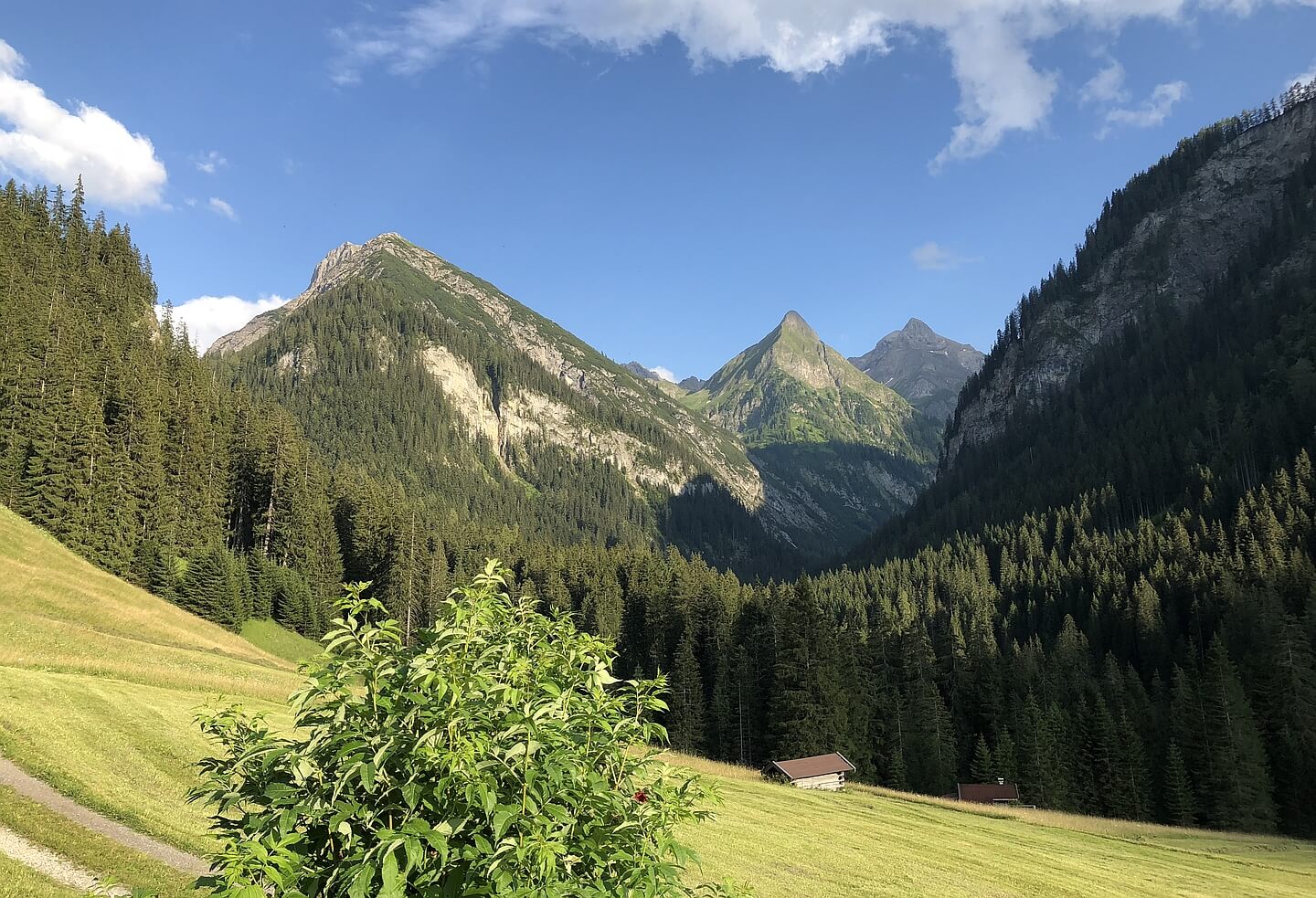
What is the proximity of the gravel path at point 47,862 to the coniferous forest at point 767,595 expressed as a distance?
33.5m

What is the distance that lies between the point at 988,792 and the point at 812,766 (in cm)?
2460

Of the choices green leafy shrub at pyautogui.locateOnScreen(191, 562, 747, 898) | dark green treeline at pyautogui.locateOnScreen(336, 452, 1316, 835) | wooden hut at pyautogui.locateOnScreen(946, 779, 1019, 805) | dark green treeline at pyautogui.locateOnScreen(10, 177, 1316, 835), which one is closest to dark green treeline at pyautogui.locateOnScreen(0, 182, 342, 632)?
dark green treeline at pyautogui.locateOnScreen(10, 177, 1316, 835)

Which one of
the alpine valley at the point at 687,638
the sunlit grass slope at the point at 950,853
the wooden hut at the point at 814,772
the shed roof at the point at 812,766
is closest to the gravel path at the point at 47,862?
the alpine valley at the point at 687,638

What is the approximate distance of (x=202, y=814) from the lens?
804 inches

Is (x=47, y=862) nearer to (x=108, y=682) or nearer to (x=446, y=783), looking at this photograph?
(x=446, y=783)

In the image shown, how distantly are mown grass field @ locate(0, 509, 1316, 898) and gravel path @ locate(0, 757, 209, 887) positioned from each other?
1.22ft

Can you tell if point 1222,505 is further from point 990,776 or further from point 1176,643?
point 990,776

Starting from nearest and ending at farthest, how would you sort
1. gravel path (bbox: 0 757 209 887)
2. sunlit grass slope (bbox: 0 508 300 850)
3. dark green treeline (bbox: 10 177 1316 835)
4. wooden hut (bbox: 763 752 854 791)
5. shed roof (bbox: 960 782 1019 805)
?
gravel path (bbox: 0 757 209 887), sunlit grass slope (bbox: 0 508 300 850), wooden hut (bbox: 763 752 854 791), shed roof (bbox: 960 782 1019 805), dark green treeline (bbox: 10 177 1316 835)

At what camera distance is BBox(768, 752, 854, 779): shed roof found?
57.4 meters

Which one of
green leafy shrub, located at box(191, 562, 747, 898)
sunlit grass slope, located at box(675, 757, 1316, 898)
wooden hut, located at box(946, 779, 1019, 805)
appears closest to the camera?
green leafy shrub, located at box(191, 562, 747, 898)

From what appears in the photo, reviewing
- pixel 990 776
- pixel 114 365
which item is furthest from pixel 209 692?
pixel 990 776

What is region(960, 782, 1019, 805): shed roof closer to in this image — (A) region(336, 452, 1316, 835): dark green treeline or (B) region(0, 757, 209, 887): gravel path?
(A) region(336, 452, 1316, 835): dark green treeline

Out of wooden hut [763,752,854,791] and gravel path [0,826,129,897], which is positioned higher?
gravel path [0,826,129,897]

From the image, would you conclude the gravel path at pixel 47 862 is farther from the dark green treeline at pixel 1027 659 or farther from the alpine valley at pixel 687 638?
the dark green treeline at pixel 1027 659
